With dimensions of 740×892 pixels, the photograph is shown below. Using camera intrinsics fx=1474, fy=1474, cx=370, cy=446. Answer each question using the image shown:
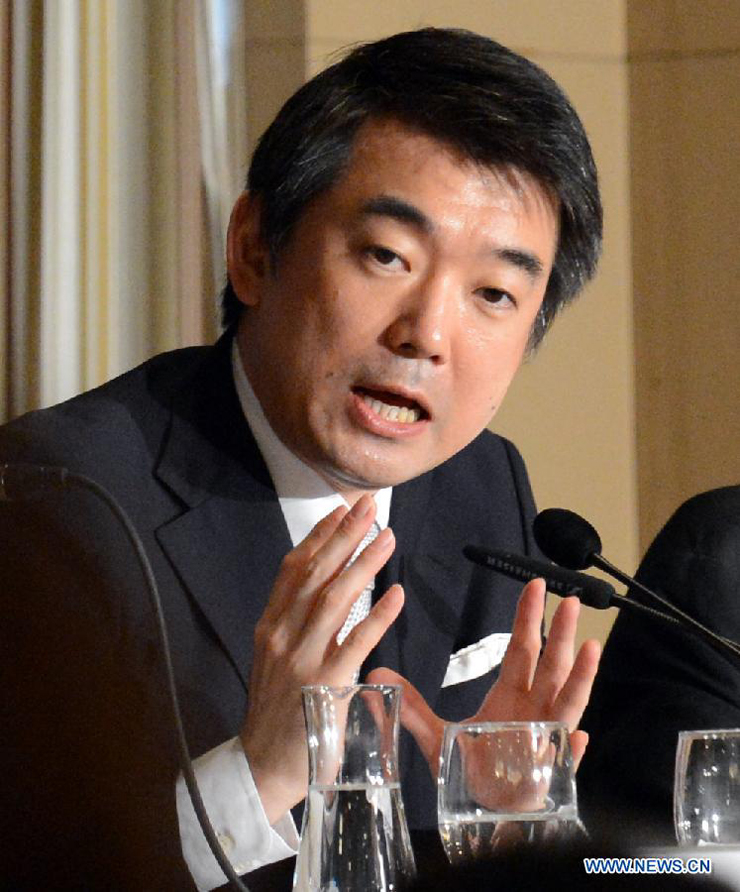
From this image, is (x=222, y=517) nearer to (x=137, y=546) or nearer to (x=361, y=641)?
(x=361, y=641)

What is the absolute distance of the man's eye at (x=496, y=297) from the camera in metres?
1.48

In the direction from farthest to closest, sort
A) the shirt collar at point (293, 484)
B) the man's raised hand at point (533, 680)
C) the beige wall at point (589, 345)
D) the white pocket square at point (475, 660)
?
the beige wall at point (589, 345), the white pocket square at point (475, 660), the shirt collar at point (293, 484), the man's raised hand at point (533, 680)

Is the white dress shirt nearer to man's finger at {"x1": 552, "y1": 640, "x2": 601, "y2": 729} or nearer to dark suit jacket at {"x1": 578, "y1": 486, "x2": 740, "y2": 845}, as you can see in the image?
man's finger at {"x1": 552, "y1": 640, "x2": 601, "y2": 729}

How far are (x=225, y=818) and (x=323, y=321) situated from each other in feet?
1.75

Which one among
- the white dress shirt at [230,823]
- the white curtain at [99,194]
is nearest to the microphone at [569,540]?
the white dress shirt at [230,823]

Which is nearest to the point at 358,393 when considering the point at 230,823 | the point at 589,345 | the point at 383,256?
the point at 383,256

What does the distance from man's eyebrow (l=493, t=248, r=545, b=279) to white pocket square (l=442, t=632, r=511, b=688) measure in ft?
1.49

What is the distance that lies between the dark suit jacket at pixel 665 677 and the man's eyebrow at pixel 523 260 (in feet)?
1.32

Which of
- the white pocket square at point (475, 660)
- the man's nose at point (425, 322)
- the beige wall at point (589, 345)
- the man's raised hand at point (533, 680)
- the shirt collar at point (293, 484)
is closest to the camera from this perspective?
the man's raised hand at point (533, 680)

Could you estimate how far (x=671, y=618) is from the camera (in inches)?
46.4

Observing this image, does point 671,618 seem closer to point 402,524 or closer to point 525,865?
point 402,524

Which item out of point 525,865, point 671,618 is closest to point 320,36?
point 671,618

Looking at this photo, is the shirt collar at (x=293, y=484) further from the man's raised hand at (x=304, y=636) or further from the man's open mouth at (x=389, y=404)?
the man's raised hand at (x=304, y=636)

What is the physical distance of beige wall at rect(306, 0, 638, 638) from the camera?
2781 mm
